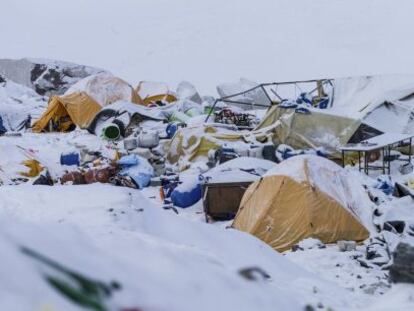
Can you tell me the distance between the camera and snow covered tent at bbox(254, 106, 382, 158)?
1309cm

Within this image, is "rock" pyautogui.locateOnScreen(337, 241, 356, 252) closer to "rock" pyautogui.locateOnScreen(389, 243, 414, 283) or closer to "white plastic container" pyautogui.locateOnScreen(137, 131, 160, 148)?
"rock" pyautogui.locateOnScreen(389, 243, 414, 283)

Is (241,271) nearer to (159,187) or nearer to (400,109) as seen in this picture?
(159,187)

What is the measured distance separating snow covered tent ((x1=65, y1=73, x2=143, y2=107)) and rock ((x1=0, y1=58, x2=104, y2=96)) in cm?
688

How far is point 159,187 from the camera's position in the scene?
12031 mm

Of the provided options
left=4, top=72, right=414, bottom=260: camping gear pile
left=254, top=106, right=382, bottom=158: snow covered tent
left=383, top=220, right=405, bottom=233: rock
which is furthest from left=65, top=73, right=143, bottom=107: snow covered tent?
left=383, top=220, right=405, bottom=233: rock

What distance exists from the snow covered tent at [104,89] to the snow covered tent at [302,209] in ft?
42.8

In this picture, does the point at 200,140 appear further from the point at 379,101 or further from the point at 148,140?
the point at 379,101

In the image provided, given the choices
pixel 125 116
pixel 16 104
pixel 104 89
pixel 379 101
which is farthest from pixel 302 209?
pixel 16 104

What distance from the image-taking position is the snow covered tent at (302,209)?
7898 millimetres

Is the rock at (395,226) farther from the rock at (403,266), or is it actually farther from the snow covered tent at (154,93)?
the snow covered tent at (154,93)

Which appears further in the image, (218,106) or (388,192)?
(218,106)

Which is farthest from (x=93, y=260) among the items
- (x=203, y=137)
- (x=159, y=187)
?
(x=203, y=137)

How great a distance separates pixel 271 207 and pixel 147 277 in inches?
232

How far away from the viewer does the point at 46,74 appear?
28797mm
